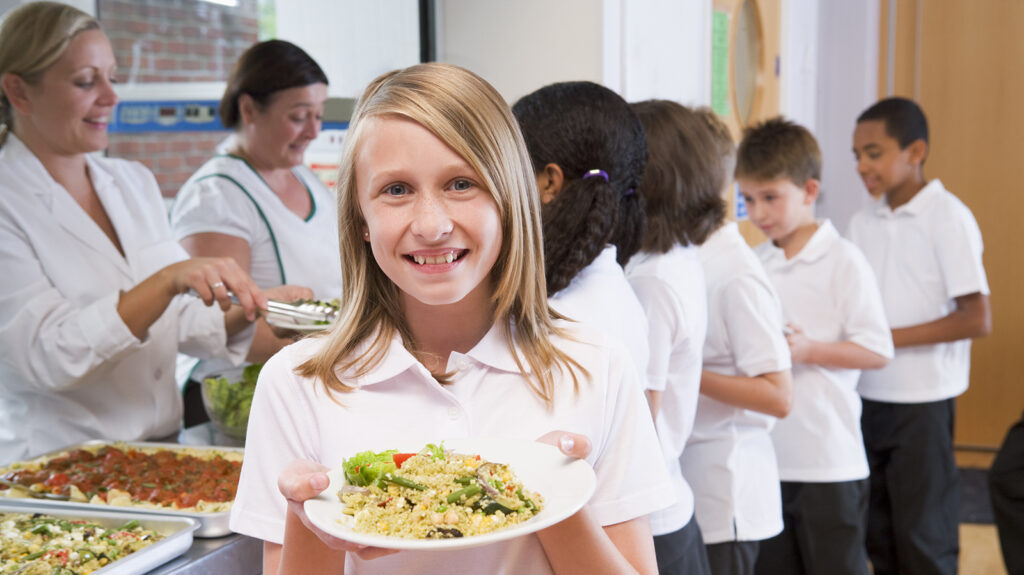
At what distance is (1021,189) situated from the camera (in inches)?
188

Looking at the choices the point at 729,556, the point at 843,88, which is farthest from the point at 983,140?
the point at 729,556

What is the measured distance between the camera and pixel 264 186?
2324 millimetres

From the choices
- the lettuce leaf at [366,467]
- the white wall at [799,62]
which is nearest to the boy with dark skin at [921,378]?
the white wall at [799,62]

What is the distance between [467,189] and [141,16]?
6.58 ft

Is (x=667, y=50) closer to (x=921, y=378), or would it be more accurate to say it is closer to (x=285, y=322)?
(x=921, y=378)

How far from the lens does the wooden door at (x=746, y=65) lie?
3.71m

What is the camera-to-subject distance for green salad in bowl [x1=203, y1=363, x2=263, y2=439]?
5.82 feet

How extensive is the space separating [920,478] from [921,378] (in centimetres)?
31

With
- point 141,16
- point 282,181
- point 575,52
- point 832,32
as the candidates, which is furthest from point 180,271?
point 832,32

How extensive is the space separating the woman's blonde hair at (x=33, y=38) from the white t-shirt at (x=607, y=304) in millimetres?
1129

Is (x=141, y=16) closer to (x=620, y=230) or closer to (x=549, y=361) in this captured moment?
(x=620, y=230)

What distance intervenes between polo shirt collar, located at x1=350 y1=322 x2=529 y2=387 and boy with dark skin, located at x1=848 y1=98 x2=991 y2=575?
215 centimetres

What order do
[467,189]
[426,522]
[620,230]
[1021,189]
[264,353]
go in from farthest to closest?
[1021,189] < [264,353] < [620,230] < [467,189] < [426,522]

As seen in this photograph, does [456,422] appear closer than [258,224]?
Yes
